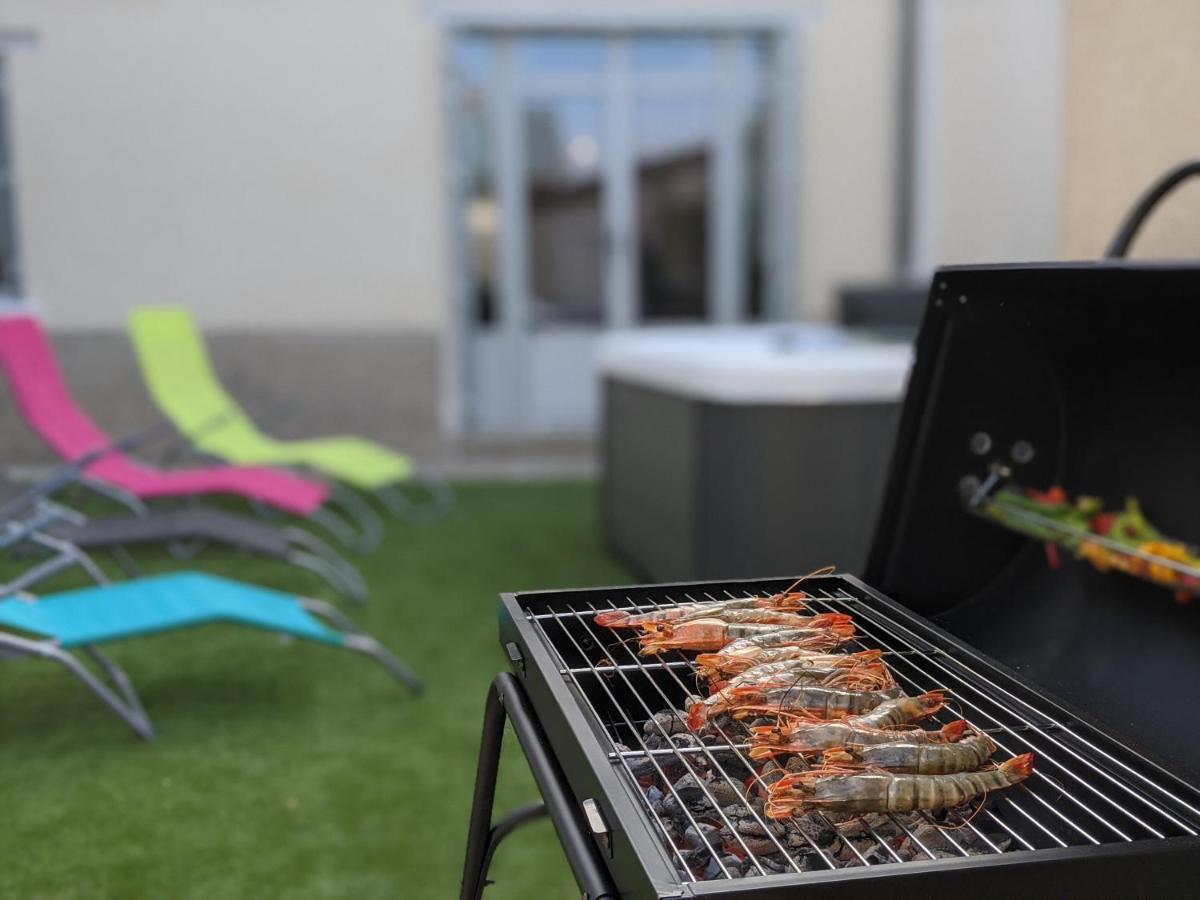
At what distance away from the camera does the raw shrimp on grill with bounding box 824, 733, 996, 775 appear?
3.85 ft

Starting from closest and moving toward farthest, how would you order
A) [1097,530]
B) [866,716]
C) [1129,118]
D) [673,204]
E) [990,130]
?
[866,716], [1097,530], [1129,118], [990,130], [673,204]

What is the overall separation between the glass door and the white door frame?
0.05ft

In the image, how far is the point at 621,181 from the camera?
8.52 m

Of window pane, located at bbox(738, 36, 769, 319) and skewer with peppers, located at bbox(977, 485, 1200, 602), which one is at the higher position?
window pane, located at bbox(738, 36, 769, 319)

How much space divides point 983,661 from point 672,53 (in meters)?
7.53

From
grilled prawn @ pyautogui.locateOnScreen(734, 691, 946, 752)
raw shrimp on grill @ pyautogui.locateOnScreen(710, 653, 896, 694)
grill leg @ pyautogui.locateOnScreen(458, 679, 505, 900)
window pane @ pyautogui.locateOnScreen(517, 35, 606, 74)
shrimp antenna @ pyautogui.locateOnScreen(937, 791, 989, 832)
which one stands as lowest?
grill leg @ pyautogui.locateOnScreen(458, 679, 505, 900)

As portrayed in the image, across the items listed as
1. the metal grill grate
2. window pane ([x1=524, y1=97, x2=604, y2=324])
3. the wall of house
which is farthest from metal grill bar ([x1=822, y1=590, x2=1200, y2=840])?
window pane ([x1=524, y1=97, x2=604, y2=324])

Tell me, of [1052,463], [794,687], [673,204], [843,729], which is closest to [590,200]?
[673,204]

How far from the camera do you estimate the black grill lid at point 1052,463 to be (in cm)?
164

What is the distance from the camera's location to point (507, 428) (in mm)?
8609

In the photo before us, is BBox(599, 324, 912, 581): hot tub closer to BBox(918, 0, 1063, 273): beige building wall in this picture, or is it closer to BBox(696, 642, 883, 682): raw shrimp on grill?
BBox(696, 642, 883, 682): raw shrimp on grill

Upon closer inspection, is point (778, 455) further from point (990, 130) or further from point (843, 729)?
point (990, 130)

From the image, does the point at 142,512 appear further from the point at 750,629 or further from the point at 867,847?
the point at 867,847

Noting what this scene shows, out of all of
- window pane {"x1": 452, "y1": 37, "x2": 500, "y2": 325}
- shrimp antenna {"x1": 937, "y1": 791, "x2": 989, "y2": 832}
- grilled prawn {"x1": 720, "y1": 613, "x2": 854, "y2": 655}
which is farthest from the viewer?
window pane {"x1": 452, "y1": 37, "x2": 500, "y2": 325}
